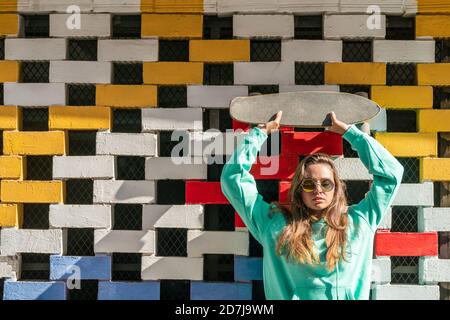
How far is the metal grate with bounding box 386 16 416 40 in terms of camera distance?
2943 mm

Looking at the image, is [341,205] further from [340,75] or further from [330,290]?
[340,75]

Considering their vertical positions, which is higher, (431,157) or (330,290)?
(431,157)

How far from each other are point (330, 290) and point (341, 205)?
375mm

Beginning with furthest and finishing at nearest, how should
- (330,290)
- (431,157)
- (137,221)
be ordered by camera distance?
(137,221), (431,157), (330,290)

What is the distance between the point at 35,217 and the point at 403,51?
85.7 inches

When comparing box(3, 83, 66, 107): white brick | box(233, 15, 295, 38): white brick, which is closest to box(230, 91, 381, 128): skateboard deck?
box(233, 15, 295, 38): white brick

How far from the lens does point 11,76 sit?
2928 millimetres

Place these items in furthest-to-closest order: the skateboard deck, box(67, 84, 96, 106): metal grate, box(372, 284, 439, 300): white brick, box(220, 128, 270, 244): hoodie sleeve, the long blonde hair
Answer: box(67, 84, 96, 106): metal grate → box(372, 284, 439, 300): white brick → the skateboard deck → box(220, 128, 270, 244): hoodie sleeve → the long blonde hair

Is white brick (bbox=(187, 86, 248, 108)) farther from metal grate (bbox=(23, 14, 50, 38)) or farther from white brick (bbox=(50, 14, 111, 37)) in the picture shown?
metal grate (bbox=(23, 14, 50, 38))

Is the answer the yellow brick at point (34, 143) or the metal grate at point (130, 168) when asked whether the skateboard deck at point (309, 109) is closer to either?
the metal grate at point (130, 168)

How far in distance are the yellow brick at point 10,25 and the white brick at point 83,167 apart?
706 mm

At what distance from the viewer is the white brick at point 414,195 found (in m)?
2.86

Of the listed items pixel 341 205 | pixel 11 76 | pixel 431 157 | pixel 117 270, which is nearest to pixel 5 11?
pixel 11 76

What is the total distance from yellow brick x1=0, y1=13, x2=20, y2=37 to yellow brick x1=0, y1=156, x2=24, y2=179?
0.66 metres
